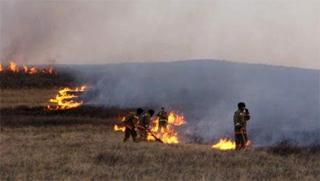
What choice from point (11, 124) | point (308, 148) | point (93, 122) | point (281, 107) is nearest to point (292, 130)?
point (308, 148)

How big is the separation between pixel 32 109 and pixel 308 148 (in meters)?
30.5

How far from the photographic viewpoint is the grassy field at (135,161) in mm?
16797

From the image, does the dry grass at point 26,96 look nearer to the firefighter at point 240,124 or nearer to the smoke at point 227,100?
the smoke at point 227,100

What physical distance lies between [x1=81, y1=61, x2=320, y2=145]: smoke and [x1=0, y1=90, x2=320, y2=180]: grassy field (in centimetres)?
514

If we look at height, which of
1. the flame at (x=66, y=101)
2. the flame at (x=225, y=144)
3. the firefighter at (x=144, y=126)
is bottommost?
the flame at (x=225, y=144)

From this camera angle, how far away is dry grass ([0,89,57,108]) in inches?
2491

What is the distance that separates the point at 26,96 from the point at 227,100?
101ft

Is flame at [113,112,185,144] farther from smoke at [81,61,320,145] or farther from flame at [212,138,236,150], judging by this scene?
flame at [212,138,236,150]

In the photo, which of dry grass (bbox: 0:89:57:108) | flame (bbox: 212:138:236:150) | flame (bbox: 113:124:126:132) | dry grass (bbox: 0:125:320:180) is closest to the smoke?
flame (bbox: 212:138:236:150)

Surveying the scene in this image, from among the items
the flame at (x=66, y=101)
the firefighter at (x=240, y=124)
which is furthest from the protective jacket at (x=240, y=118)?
the flame at (x=66, y=101)

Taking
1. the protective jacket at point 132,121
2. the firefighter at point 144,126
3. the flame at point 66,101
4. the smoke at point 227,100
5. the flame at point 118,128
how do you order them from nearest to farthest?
the protective jacket at point 132,121 → the firefighter at point 144,126 → the smoke at point 227,100 → the flame at point 118,128 → the flame at point 66,101

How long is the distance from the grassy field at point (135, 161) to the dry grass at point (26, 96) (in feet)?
115

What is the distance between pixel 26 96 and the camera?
7125 centimetres

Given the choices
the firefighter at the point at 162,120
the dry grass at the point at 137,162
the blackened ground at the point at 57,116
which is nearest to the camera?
the dry grass at the point at 137,162
